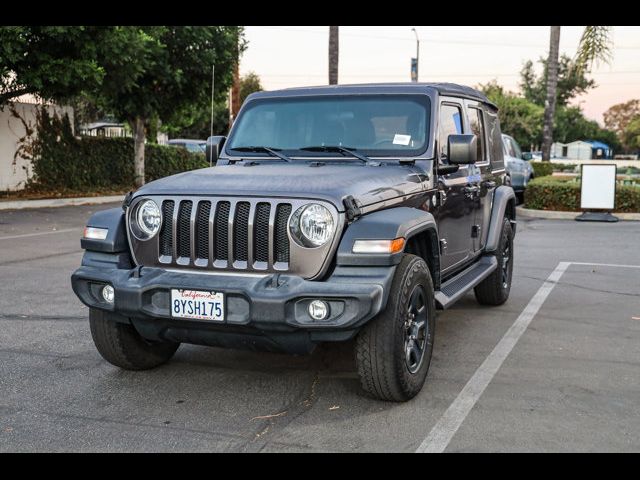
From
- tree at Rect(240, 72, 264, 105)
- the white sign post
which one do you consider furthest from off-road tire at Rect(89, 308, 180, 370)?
tree at Rect(240, 72, 264, 105)

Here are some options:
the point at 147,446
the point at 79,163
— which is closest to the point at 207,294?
the point at 147,446

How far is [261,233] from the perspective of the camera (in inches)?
170

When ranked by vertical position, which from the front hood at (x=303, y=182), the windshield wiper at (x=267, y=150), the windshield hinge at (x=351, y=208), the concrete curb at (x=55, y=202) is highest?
the windshield wiper at (x=267, y=150)

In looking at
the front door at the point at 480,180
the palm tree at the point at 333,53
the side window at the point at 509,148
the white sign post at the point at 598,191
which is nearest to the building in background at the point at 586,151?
the palm tree at the point at 333,53

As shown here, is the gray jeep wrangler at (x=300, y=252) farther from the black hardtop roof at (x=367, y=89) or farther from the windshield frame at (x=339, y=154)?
the black hardtop roof at (x=367, y=89)

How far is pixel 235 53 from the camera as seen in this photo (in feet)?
77.9

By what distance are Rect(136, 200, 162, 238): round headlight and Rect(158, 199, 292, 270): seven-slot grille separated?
56mm

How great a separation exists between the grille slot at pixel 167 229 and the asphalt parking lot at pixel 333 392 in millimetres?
911

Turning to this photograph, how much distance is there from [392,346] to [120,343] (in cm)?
180

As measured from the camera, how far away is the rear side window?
23.7 ft

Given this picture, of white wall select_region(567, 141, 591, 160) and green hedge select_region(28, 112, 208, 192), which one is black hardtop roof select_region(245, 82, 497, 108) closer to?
green hedge select_region(28, 112, 208, 192)

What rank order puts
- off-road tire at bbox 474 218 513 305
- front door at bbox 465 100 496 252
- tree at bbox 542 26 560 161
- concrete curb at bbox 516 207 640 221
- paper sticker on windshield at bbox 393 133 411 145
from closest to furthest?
1. paper sticker on windshield at bbox 393 133 411 145
2. front door at bbox 465 100 496 252
3. off-road tire at bbox 474 218 513 305
4. concrete curb at bbox 516 207 640 221
5. tree at bbox 542 26 560 161

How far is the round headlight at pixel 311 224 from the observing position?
4250mm
